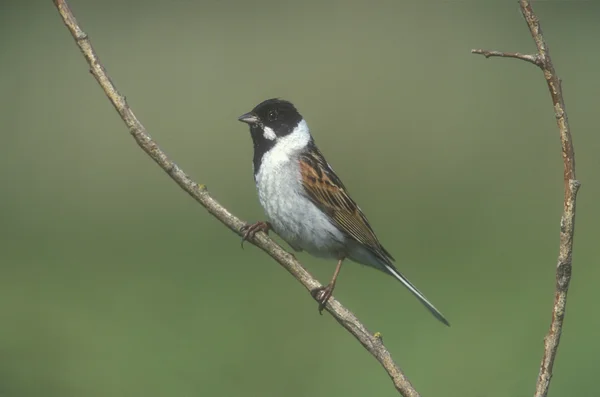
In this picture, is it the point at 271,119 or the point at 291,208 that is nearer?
the point at 291,208

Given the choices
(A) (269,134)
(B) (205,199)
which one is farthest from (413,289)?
(B) (205,199)

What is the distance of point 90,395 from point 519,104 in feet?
24.6

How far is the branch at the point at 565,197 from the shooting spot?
5.37ft

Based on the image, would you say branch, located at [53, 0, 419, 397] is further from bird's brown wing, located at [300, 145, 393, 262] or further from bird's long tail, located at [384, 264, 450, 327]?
bird's brown wing, located at [300, 145, 393, 262]

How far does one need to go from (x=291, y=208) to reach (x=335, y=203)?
0.81 ft

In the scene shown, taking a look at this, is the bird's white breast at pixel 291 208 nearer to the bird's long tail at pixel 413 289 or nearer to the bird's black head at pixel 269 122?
the bird's black head at pixel 269 122

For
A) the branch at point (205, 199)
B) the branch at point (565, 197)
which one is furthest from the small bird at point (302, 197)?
the branch at point (565, 197)

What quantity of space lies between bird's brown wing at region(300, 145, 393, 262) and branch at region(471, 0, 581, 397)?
1963mm

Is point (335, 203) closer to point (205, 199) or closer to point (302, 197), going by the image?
point (302, 197)

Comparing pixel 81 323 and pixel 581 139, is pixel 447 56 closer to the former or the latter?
pixel 581 139

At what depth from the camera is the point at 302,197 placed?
3.66 m

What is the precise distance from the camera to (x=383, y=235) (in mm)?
7785

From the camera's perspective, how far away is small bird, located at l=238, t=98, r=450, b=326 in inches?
142

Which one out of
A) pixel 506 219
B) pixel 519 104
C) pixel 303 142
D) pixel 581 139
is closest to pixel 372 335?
pixel 303 142
